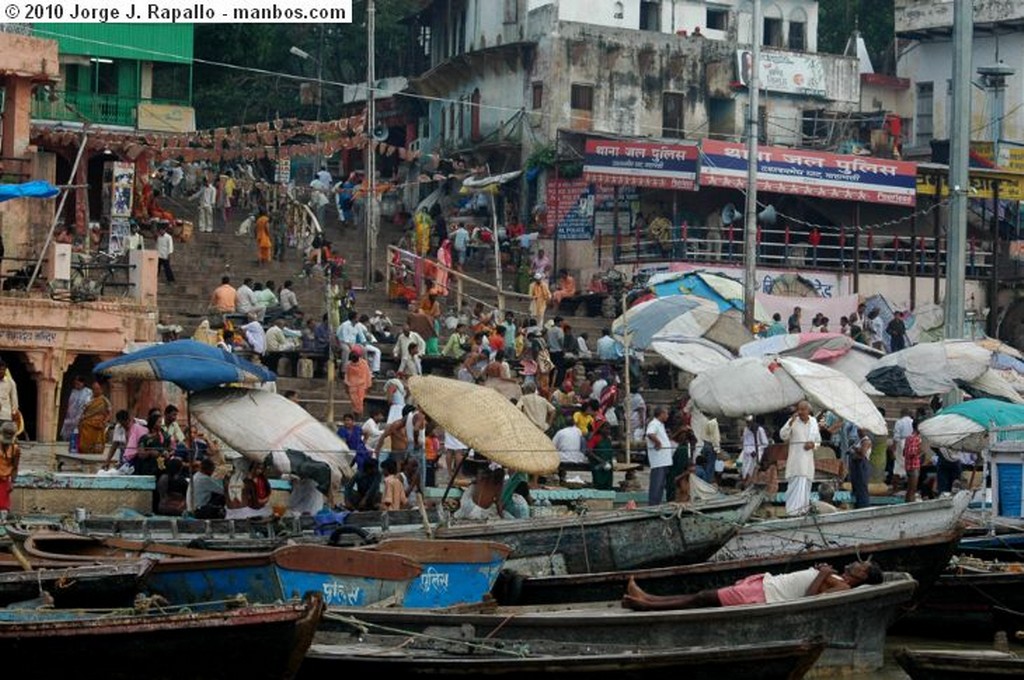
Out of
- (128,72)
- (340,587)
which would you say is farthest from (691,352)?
(128,72)

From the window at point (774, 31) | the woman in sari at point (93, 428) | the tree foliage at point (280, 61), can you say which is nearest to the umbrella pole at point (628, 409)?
the woman in sari at point (93, 428)

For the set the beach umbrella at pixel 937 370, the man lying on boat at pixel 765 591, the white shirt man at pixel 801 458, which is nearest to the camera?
the man lying on boat at pixel 765 591

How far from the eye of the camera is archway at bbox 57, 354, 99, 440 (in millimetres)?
28628

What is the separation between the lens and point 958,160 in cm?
2761

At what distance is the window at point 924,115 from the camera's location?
50281mm

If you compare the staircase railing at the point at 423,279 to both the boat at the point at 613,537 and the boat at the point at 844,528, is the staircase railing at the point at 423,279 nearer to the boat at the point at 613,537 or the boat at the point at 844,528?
the boat at the point at 844,528

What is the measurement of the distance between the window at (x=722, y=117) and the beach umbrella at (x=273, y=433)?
25324mm

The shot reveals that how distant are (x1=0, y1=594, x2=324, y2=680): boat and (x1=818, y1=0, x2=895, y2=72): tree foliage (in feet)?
133

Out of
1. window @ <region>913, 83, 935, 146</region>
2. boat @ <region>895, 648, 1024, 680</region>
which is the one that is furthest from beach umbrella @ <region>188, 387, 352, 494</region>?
window @ <region>913, 83, 935, 146</region>

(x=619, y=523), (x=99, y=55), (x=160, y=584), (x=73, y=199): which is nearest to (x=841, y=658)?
(x=619, y=523)

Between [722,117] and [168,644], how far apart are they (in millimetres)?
32171

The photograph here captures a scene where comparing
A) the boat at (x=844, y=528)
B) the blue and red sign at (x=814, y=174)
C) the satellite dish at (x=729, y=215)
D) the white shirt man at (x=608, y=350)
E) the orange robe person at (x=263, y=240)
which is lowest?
the boat at (x=844, y=528)

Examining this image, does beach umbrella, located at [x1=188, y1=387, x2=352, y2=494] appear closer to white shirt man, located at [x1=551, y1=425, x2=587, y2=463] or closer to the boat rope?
the boat rope

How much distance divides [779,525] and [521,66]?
83.2ft
